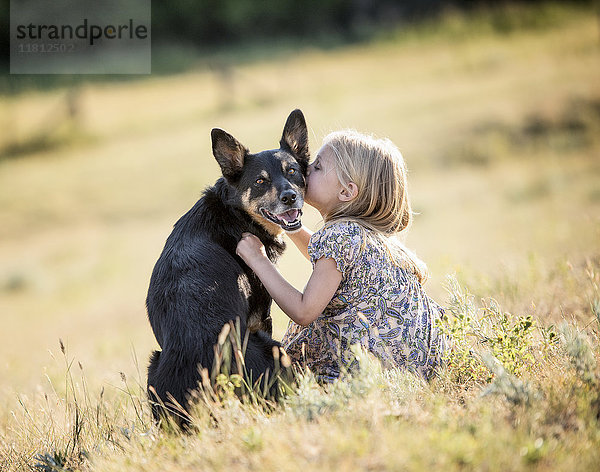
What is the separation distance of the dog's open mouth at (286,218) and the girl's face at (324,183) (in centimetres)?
18

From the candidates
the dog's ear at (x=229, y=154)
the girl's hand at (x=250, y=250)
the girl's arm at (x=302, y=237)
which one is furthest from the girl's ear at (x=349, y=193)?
the dog's ear at (x=229, y=154)

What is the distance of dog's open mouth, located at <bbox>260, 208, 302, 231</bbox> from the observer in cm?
416

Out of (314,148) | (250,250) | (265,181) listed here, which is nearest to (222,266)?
(250,250)

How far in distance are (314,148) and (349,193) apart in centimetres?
756

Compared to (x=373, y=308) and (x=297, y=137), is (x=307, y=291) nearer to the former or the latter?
(x=373, y=308)

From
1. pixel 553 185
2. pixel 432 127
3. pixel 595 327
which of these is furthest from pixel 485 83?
pixel 595 327

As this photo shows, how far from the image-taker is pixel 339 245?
3600 millimetres

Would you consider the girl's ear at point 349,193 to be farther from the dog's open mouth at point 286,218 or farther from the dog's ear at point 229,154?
the dog's ear at point 229,154

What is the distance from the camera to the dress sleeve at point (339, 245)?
11.8ft

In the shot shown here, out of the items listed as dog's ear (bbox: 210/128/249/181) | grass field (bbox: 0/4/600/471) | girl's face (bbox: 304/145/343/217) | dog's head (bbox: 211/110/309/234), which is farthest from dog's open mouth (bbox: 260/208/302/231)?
grass field (bbox: 0/4/600/471)

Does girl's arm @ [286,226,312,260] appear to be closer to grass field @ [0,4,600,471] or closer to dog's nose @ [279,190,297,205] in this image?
dog's nose @ [279,190,297,205]

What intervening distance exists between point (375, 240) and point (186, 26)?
1432 inches

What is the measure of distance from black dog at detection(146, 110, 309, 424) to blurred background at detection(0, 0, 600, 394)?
525 millimetres

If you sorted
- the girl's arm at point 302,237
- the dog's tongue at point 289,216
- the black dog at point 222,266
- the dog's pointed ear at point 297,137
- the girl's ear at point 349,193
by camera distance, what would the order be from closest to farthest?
the black dog at point 222,266, the girl's ear at point 349,193, the dog's tongue at point 289,216, the girl's arm at point 302,237, the dog's pointed ear at point 297,137
